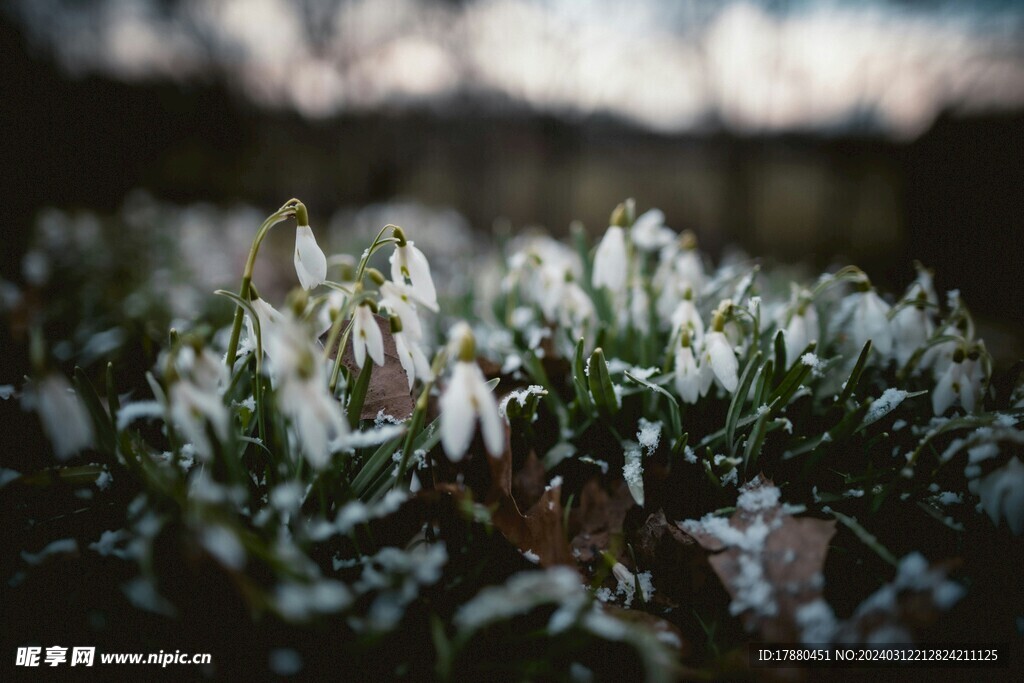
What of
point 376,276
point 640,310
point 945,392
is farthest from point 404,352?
point 945,392

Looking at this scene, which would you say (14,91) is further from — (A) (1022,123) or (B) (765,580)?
(A) (1022,123)

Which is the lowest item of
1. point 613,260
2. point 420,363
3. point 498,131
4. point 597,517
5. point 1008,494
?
point 597,517

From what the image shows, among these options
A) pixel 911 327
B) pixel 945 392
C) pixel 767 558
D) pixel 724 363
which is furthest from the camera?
pixel 911 327

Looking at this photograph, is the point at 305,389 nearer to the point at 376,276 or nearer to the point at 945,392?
the point at 376,276

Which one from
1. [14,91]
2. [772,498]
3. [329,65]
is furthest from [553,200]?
[772,498]

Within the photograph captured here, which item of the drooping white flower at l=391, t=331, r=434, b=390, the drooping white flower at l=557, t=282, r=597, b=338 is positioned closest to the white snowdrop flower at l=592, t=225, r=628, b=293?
the drooping white flower at l=557, t=282, r=597, b=338
